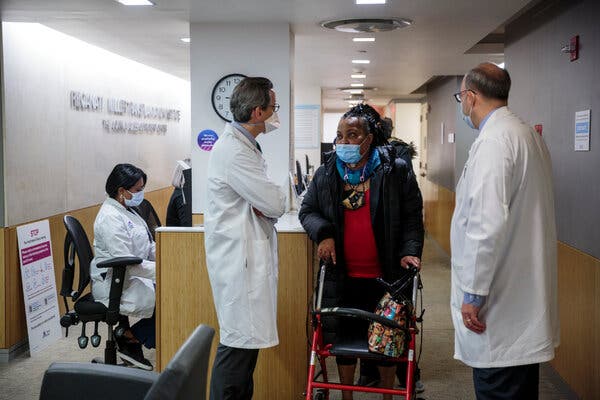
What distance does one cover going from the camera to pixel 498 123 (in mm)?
2684

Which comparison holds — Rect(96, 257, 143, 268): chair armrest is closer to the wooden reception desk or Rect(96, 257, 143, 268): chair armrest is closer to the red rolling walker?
the wooden reception desk

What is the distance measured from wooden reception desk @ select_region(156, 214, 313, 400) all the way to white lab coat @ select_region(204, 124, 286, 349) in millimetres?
668

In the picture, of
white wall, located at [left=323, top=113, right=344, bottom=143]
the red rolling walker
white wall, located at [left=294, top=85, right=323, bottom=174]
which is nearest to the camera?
the red rolling walker

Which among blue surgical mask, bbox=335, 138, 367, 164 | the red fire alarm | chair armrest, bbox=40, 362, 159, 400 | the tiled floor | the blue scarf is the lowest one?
the tiled floor

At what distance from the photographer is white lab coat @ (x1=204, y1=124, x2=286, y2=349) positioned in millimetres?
3221

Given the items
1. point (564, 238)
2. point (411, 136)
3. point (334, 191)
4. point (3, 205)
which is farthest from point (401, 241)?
point (411, 136)

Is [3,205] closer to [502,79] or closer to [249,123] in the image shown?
[249,123]

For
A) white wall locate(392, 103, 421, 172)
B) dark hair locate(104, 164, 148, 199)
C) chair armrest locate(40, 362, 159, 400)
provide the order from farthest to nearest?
white wall locate(392, 103, 421, 172) → dark hair locate(104, 164, 148, 199) → chair armrest locate(40, 362, 159, 400)

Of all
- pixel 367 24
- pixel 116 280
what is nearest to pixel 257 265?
pixel 116 280

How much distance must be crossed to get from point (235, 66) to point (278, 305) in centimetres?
223

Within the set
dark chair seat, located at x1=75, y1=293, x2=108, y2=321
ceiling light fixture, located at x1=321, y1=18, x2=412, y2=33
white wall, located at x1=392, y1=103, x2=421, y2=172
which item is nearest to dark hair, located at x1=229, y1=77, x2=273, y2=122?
dark chair seat, located at x1=75, y1=293, x2=108, y2=321

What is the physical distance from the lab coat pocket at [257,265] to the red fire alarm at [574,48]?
90.8 inches

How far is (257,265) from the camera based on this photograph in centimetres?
327

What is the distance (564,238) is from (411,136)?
11991 millimetres
